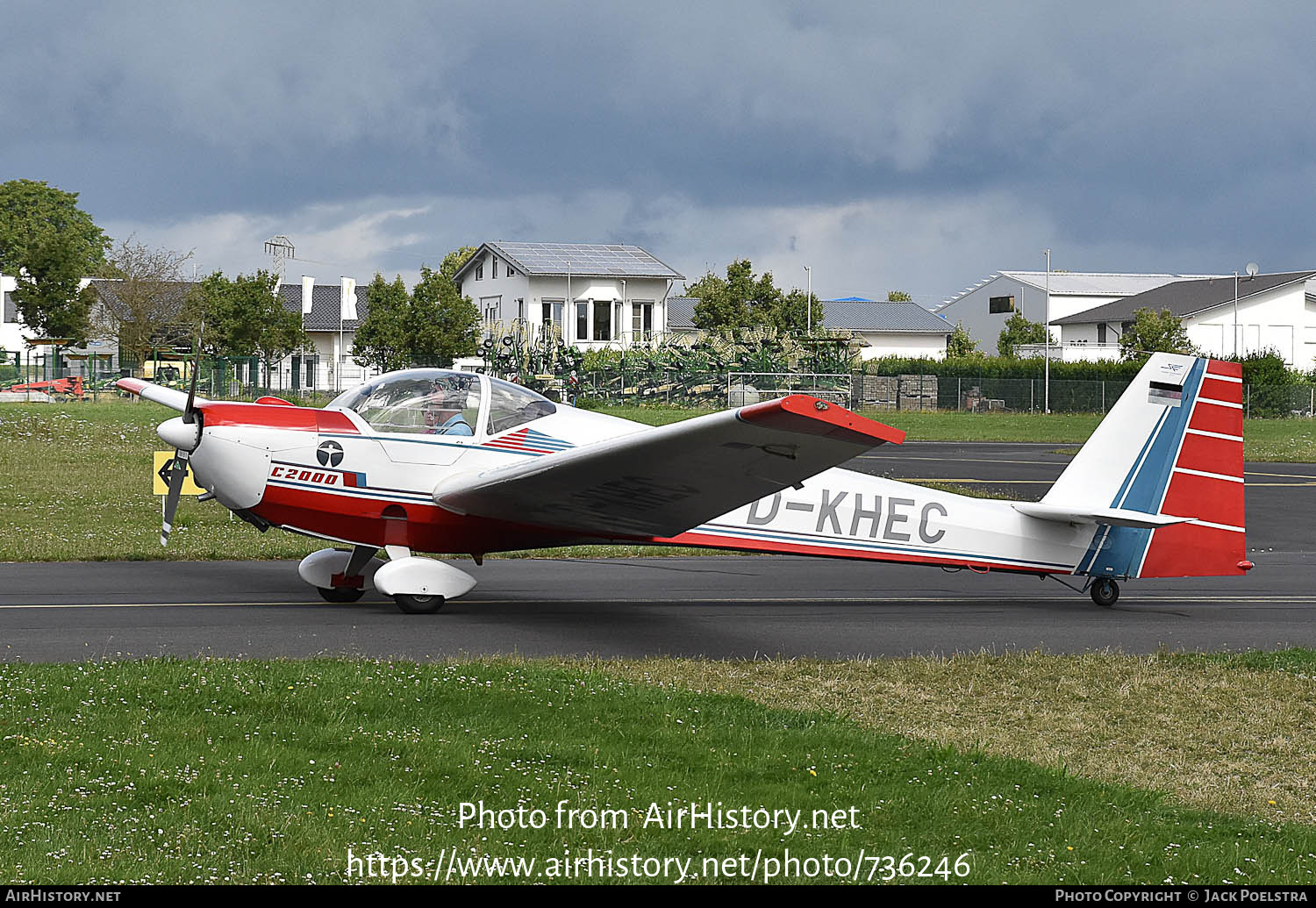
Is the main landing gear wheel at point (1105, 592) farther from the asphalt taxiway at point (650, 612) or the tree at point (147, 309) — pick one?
the tree at point (147, 309)

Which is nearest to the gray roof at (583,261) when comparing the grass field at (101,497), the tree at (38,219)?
the grass field at (101,497)

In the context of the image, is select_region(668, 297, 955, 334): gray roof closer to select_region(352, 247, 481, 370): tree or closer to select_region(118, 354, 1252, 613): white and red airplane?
select_region(352, 247, 481, 370): tree

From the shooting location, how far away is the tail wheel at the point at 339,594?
1233 centimetres

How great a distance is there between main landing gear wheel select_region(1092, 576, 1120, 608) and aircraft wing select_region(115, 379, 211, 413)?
29.8 feet

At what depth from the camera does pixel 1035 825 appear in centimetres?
581

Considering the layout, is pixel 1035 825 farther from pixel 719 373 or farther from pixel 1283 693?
pixel 719 373

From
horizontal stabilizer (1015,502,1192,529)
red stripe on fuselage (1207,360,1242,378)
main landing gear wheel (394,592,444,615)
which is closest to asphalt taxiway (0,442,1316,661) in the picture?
main landing gear wheel (394,592,444,615)

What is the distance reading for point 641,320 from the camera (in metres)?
70.2

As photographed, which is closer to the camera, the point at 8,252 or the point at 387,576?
the point at 387,576

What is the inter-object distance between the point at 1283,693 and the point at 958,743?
3115 millimetres

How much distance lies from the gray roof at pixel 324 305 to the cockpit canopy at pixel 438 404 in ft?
271

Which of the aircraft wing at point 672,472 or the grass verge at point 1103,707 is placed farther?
the aircraft wing at point 672,472

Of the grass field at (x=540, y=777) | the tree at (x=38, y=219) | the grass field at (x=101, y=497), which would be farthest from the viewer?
the tree at (x=38, y=219)

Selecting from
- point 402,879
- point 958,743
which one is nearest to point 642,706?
point 958,743
